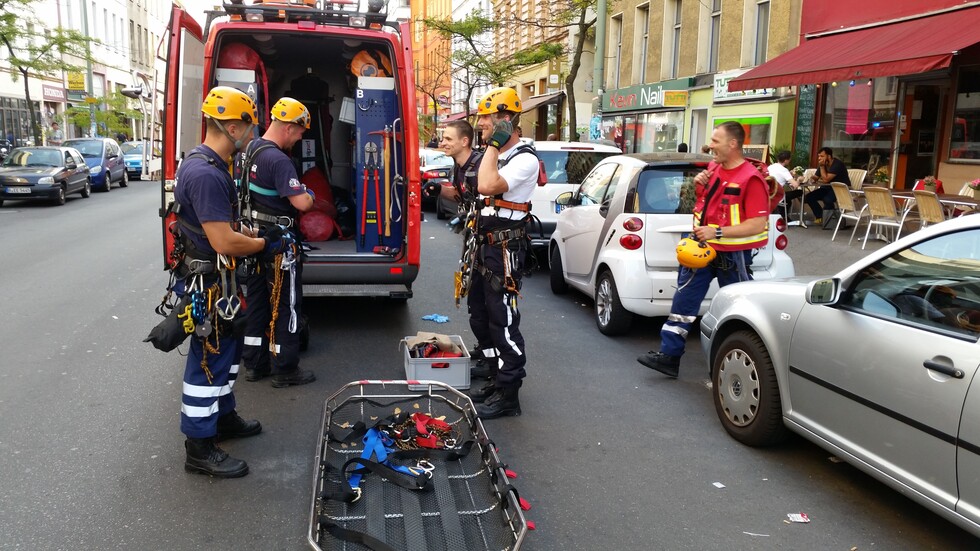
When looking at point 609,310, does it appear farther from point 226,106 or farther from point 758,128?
point 758,128

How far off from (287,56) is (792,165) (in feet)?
36.1

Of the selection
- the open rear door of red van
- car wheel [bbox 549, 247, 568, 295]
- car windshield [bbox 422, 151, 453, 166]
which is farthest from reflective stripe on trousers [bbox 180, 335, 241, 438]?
car windshield [bbox 422, 151, 453, 166]

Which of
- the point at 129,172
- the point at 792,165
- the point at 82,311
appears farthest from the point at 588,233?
the point at 129,172

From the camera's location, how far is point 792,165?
16.1m

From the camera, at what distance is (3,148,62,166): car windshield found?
20359 millimetres

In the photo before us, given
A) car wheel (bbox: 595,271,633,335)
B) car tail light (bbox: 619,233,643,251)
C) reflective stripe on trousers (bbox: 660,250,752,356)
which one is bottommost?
car wheel (bbox: 595,271,633,335)

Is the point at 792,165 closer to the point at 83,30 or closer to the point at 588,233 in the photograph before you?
the point at 588,233

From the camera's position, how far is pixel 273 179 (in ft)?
18.2

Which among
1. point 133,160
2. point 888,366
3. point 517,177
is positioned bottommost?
point 888,366

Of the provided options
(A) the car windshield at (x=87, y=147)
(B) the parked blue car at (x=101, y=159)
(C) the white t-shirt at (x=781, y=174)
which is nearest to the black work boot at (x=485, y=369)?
(C) the white t-shirt at (x=781, y=174)

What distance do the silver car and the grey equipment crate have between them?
74.6 inches

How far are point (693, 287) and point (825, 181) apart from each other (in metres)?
9.15

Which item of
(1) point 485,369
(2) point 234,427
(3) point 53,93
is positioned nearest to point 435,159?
(1) point 485,369

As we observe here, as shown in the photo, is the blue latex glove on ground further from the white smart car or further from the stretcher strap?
the stretcher strap
